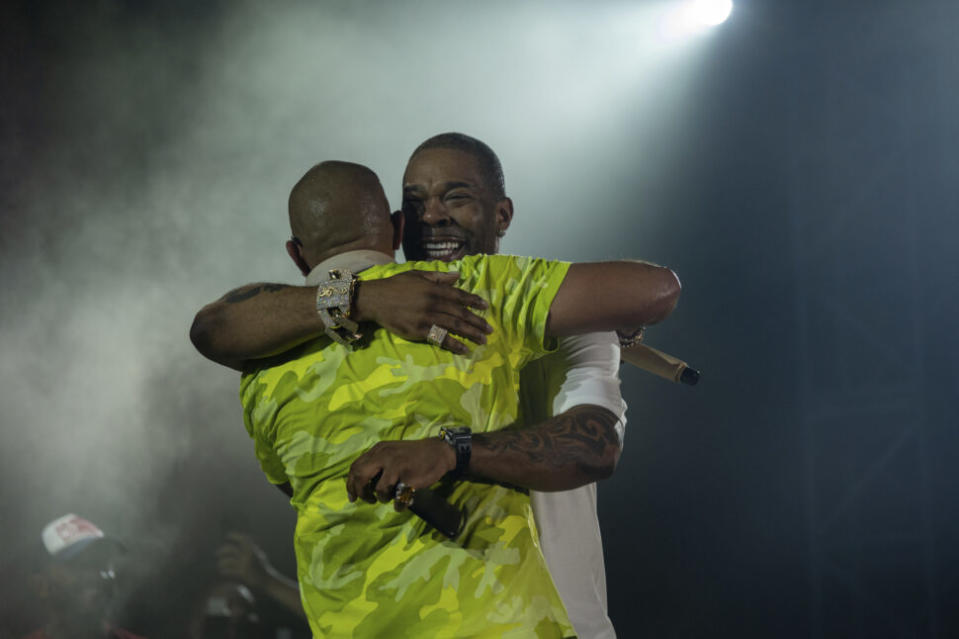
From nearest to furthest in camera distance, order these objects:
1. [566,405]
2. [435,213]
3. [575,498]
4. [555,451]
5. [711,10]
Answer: [555,451]
[566,405]
[575,498]
[435,213]
[711,10]

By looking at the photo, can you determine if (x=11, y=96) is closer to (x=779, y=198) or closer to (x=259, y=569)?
(x=259, y=569)

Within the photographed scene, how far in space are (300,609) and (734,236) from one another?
11.6 feet

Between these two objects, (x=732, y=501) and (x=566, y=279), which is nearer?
(x=566, y=279)

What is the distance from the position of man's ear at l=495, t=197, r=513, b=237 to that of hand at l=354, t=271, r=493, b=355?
101cm

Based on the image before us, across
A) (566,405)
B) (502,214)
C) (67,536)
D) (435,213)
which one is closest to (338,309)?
(566,405)

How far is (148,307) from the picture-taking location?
4332 mm

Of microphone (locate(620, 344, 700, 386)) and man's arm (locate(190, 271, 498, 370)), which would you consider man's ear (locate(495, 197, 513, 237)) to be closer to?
microphone (locate(620, 344, 700, 386))

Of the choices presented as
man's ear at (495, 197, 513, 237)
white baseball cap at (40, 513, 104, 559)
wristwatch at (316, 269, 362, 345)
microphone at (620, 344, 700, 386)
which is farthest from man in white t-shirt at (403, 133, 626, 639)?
white baseball cap at (40, 513, 104, 559)

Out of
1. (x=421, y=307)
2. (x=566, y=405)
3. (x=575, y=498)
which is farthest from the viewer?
(x=575, y=498)

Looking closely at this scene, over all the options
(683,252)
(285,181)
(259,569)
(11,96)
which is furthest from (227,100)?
(683,252)

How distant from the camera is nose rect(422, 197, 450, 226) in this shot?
2.17 meters

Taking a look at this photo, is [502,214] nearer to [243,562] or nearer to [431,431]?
[431,431]

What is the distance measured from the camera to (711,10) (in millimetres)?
5105

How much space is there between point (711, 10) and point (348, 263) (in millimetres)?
4486
